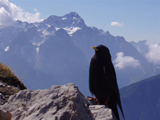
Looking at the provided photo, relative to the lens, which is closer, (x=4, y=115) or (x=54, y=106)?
(x=4, y=115)

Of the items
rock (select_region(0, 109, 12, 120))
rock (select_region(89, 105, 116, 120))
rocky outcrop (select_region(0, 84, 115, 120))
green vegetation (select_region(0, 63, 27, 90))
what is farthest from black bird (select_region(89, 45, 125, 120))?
green vegetation (select_region(0, 63, 27, 90))

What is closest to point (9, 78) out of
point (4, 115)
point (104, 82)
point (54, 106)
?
point (104, 82)

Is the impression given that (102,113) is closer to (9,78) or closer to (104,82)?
(104,82)

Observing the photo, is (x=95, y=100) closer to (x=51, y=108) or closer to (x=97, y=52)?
(x=97, y=52)

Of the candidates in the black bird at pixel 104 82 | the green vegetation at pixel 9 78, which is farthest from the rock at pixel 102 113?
the green vegetation at pixel 9 78

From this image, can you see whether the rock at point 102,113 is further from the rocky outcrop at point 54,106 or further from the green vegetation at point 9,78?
the green vegetation at point 9,78

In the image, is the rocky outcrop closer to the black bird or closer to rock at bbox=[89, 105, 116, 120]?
rock at bbox=[89, 105, 116, 120]

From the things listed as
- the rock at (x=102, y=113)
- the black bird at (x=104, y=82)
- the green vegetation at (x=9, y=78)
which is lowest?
the rock at (x=102, y=113)
